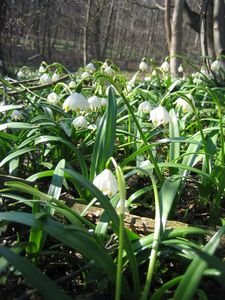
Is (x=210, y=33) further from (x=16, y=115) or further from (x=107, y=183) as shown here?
(x=107, y=183)

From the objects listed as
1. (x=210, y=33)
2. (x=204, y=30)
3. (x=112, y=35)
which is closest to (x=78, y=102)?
(x=204, y=30)

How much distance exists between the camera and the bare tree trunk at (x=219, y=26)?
5.43 metres

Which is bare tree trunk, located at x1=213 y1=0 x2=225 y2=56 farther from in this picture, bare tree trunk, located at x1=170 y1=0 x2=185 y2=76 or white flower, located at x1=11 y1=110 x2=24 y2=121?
white flower, located at x1=11 y1=110 x2=24 y2=121

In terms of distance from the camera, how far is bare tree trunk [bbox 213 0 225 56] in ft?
17.8

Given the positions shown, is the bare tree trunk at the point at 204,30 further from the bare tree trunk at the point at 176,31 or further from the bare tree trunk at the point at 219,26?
the bare tree trunk at the point at 176,31

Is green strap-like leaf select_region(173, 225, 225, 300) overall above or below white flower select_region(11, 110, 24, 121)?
below

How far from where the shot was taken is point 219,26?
5453 mm

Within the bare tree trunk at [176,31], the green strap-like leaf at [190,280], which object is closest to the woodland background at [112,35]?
the bare tree trunk at [176,31]

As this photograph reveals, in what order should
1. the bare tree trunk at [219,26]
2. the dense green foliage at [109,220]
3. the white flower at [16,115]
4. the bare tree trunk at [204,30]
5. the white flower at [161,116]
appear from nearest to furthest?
the dense green foliage at [109,220]
the white flower at [161,116]
the white flower at [16,115]
the bare tree trunk at [204,30]
the bare tree trunk at [219,26]

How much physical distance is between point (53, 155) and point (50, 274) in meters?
1.11

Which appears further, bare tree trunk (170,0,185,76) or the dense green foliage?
bare tree trunk (170,0,185,76)

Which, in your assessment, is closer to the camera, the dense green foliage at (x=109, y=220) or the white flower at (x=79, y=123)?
the dense green foliage at (x=109, y=220)

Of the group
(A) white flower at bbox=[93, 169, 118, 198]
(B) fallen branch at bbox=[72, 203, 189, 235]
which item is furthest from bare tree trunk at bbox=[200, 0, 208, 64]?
(A) white flower at bbox=[93, 169, 118, 198]

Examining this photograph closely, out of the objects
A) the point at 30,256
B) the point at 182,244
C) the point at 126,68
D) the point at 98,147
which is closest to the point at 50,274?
the point at 30,256
